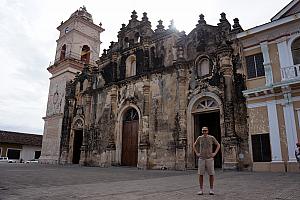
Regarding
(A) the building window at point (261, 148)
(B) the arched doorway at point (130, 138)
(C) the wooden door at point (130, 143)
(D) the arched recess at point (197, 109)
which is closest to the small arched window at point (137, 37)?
(B) the arched doorway at point (130, 138)

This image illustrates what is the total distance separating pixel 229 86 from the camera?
1327 cm

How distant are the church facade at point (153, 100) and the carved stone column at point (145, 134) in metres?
0.06

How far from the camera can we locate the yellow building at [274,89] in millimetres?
11211

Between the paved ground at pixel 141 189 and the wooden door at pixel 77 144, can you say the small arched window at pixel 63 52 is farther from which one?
the paved ground at pixel 141 189

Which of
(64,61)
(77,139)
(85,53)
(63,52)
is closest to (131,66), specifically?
(77,139)

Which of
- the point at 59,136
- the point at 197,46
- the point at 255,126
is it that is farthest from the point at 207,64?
the point at 59,136

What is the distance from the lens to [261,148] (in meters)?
11.9

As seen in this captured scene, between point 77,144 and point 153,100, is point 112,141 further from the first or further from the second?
point 77,144

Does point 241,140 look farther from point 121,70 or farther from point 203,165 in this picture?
point 121,70

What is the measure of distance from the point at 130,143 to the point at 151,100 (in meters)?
3.42

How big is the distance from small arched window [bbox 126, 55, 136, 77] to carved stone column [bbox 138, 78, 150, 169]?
7.96 ft

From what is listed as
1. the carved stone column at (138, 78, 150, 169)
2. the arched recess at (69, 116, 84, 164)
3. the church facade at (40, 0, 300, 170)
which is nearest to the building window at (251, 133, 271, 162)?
the church facade at (40, 0, 300, 170)

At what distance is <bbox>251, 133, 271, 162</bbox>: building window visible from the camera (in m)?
11.6

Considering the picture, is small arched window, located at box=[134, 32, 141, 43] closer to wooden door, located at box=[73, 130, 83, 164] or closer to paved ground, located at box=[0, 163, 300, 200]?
wooden door, located at box=[73, 130, 83, 164]
